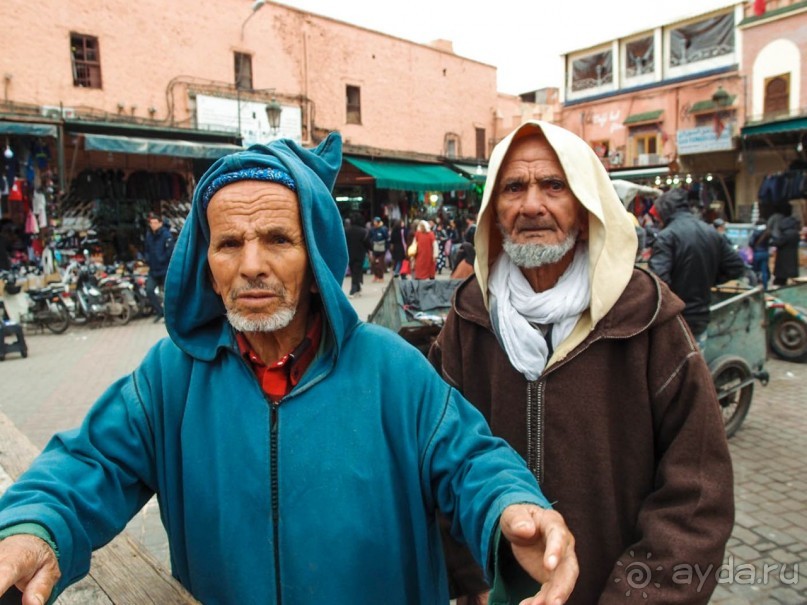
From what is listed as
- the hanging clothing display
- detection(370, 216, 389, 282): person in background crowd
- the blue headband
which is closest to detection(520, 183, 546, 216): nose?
the blue headband

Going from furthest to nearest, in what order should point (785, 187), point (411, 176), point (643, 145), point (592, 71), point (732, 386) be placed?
point (592, 71), point (643, 145), point (411, 176), point (785, 187), point (732, 386)

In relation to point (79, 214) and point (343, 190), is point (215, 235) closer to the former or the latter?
point (79, 214)

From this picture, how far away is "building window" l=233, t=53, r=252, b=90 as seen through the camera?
1761 centimetres

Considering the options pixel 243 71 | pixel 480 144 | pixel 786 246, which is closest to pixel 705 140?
pixel 480 144

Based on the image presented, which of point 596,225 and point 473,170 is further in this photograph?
point 473,170

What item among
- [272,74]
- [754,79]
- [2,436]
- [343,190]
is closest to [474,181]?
[343,190]

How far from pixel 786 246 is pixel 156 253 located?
35.8 ft

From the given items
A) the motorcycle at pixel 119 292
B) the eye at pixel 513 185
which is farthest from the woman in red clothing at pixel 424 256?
the eye at pixel 513 185

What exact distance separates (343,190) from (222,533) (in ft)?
63.3

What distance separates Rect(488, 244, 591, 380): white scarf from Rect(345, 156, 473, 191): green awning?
52.7 ft

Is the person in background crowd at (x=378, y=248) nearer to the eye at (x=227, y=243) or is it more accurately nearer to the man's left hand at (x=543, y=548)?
the eye at (x=227, y=243)

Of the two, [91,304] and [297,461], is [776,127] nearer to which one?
[91,304]

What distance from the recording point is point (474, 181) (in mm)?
20812

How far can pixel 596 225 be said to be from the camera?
184 centimetres
